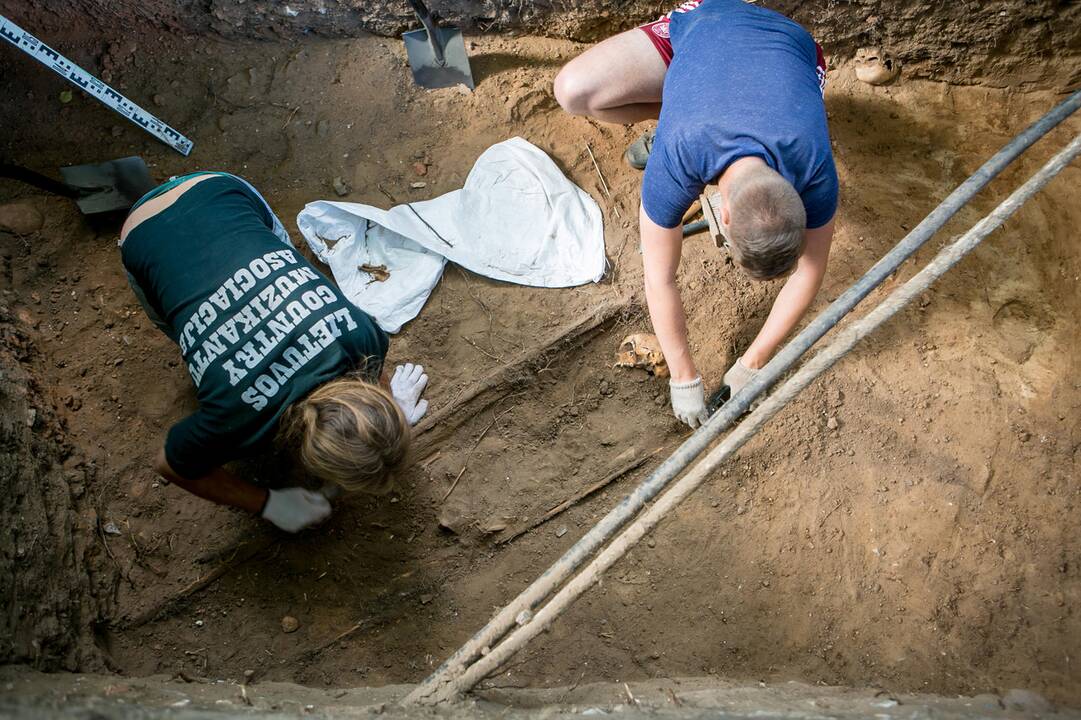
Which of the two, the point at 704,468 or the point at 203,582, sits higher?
the point at 704,468

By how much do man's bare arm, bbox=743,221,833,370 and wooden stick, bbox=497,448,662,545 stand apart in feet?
1.67

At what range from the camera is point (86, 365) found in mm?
2633

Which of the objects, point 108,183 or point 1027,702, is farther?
point 108,183

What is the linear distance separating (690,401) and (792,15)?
66.1 inches

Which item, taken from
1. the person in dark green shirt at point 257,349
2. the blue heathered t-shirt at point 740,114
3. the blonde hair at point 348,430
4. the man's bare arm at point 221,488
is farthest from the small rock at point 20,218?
the blue heathered t-shirt at point 740,114

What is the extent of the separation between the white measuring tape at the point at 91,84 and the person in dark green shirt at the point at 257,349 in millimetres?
905

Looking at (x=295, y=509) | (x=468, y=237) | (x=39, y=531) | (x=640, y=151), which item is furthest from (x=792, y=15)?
(x=39, y=531)

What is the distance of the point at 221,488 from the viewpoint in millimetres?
2316

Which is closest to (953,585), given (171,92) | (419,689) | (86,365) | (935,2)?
(419,689)

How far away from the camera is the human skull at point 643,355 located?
9.15ft

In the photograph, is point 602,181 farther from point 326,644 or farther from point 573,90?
point 326,644

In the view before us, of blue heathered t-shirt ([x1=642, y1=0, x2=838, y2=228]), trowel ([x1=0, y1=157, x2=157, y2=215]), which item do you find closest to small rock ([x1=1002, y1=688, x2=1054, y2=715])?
blue heathered t-shirt ([x1=642, y1=0, x2=838, y2=228])

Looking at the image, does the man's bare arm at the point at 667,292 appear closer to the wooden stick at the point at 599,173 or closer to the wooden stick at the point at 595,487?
the wooden stick at the point at 595,487

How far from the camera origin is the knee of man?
2.75 m
